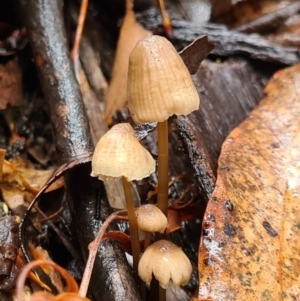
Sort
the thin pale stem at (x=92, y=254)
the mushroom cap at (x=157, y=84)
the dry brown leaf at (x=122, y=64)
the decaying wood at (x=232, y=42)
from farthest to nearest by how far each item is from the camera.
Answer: the decaying wood at (x=232, y=42) < the dry brown leaf at (x=122, y=64) < the mushroom cap at (x=157, y=84) < the thin pale stem at (x=92, y=254)

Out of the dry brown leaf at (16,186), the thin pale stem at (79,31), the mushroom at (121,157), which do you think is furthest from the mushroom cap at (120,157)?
the thin pale stem at (79,31)

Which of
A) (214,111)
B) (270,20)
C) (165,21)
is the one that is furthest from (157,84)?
(270,20)

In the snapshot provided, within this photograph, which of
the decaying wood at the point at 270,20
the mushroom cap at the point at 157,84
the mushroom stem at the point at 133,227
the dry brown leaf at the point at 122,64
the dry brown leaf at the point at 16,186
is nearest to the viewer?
the mushroom cap at the point at 157,84

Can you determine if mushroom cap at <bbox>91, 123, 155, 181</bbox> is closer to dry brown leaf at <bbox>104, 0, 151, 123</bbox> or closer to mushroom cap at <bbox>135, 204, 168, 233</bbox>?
mushroom cap at <bbox>135, 204, 168, 233</bbox>

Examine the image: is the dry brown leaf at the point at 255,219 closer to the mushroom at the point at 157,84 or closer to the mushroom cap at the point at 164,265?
the mushroom cap at the point at 164,265

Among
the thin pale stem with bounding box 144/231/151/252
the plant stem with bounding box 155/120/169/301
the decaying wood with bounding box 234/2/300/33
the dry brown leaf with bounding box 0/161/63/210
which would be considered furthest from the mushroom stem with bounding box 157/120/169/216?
the decaying wood with bounding box 234/2/300/33
